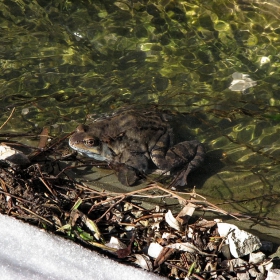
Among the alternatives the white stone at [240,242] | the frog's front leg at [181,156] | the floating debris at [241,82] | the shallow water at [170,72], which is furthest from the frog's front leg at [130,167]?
the floating debris at [241,82]

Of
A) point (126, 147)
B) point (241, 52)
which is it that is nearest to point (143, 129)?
point (126, 147)

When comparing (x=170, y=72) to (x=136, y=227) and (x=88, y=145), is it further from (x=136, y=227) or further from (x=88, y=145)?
(x=136, y=227)

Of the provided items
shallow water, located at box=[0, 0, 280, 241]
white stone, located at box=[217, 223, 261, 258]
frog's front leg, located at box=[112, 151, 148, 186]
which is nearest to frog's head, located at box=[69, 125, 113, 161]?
frog's front leg, located at box=[112, 151, 148, 186]

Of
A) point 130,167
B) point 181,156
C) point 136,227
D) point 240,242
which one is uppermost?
point 240,242

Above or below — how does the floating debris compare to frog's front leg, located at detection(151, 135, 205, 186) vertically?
above

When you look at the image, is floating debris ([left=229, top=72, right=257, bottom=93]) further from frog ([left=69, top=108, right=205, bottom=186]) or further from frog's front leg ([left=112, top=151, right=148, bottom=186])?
frog's front leg ([left=112, top=151, right=148, bottom=186])

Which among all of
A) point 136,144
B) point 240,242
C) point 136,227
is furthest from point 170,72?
point 240,242
